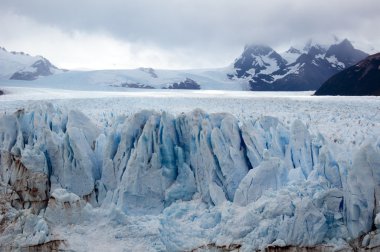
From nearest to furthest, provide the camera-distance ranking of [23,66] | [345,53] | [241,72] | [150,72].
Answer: [150,72]
[241,72]
[23,66]
[345,53]

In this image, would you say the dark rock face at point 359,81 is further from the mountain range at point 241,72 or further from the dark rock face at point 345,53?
the dark rock face at point 345,53

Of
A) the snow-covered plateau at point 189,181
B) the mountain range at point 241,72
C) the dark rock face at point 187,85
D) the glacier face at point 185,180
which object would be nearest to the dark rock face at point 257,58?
the mountain range at point 241,72

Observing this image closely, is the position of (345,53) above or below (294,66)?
above

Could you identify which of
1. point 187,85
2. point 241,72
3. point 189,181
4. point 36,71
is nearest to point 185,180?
point 189,181

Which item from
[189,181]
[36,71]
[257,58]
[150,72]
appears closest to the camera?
[189,181]

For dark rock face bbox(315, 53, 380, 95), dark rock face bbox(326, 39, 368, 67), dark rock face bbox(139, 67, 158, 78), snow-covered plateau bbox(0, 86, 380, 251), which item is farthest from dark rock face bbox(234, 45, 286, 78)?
snow-covered plateau bbox(0, 86, 380, 251)

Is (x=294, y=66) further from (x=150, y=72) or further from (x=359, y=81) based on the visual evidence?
(x=359, y=81)

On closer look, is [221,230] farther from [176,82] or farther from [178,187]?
[176,82]

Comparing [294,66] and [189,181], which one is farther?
[294,66]

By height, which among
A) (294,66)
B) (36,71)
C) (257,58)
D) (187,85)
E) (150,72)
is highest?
(257,58)
